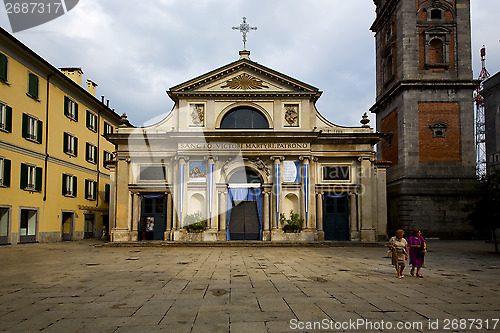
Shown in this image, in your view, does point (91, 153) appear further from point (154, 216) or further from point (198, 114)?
point (198, 114)

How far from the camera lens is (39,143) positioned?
30.2 metres

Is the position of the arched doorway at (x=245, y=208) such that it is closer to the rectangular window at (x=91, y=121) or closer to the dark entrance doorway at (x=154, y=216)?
the dark entrance doorway at (x=154, y=216)

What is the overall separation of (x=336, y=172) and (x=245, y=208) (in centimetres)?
698

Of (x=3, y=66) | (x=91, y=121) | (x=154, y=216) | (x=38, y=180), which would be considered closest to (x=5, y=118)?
(x=3, y=66)

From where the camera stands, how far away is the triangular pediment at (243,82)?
3047 cm

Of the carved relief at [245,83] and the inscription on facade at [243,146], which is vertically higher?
the carved relief at [245,83]

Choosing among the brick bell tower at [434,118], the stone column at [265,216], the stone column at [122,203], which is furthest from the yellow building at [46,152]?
the brick bell tower at [434,118]

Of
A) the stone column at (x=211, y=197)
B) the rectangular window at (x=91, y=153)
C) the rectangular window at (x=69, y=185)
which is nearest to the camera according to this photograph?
the stone column at (x=211, y=197)

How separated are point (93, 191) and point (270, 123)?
18690 mm

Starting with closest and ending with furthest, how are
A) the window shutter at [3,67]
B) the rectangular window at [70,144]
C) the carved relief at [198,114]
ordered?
the window shutter at [3,67]
the carved relief at [198,114]
the rectangular window at [70,144]

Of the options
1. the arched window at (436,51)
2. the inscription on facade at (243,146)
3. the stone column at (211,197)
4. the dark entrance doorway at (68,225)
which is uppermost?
the arched window at (436,51)

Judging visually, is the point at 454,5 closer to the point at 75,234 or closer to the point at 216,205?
the point at 216,205

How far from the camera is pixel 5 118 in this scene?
26500 millimetres

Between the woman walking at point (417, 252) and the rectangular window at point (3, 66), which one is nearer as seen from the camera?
the woman walking at point (417, 252)
